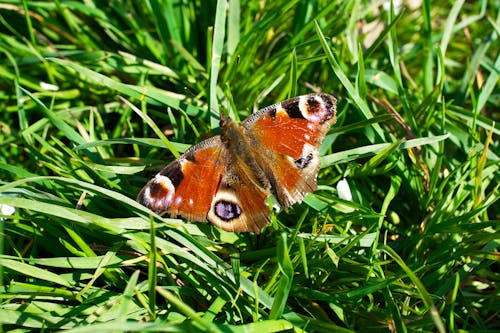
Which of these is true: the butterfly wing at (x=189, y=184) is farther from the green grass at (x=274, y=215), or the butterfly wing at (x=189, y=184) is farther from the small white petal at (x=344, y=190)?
the small white petal at (x=344, y=190)

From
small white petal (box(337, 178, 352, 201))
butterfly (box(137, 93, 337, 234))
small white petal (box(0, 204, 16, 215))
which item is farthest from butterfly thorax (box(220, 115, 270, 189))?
small white petal (box(0, 204, 16, 215))

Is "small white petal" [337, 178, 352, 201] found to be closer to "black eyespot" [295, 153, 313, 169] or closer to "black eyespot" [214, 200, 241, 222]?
"black eyespot" [295, 153, 313, 169]

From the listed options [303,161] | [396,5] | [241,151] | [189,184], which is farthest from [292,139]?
[396,5]

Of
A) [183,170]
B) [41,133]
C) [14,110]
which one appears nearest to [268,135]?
[183,170]

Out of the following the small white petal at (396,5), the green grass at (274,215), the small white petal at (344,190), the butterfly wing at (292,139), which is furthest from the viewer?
the small white petal at (396,5)

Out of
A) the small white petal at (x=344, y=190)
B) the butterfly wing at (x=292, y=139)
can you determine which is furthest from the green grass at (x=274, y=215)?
the butterfly wing at (x=292, y=139)

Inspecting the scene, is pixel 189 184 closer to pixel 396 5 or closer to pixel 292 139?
pixel 292 139
